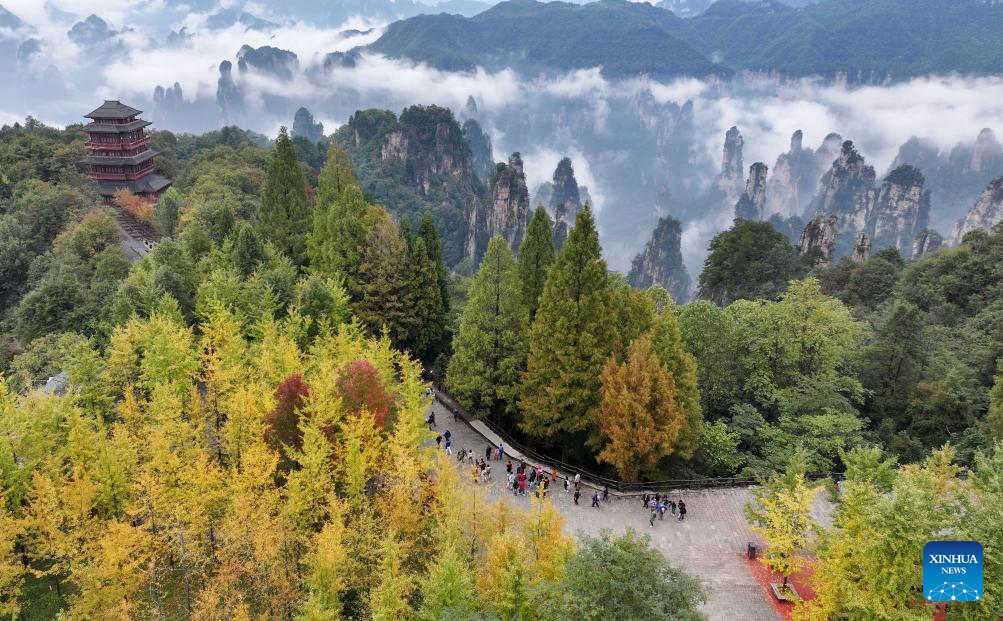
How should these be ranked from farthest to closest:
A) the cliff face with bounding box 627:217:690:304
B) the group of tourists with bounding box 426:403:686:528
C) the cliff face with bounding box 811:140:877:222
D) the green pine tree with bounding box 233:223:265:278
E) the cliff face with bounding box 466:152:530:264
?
the cliff face with bounding box 811:140:877:222 < the cliff face with bounding box 627:217:690:304 < the cliff face with bounding box 466:152:530:264 < the green pine tree with bounding box 233:223:265:278 < the group of tourists with bounding box 426:403:686:528

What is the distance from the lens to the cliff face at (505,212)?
388ft

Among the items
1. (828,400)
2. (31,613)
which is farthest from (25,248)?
(828,400)

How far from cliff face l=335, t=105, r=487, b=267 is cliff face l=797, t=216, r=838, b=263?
59.3 m

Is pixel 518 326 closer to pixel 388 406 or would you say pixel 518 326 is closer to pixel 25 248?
pixel 388 406

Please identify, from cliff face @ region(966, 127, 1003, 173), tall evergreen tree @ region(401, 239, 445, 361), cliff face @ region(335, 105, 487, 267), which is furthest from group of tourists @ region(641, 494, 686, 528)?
cliff face @ region(966, 127, 1003, 173)

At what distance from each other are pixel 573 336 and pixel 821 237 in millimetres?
60647

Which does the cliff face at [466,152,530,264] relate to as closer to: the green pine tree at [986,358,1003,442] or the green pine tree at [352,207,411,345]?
the green pine tree at [352,207,411,345]

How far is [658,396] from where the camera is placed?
27891 millimetres

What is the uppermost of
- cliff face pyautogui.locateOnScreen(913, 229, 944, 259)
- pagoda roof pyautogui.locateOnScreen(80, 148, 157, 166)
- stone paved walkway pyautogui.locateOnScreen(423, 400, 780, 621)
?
pagoda roof pyautogui.locateOnScreen(80, 148, 157, 166)

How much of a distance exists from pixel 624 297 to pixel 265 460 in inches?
722

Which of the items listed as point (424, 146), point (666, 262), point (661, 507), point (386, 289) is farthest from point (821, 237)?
point (424, 146)

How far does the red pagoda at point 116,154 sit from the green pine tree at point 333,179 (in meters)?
34.7

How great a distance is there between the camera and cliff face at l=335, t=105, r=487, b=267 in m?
125

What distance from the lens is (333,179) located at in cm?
4441
